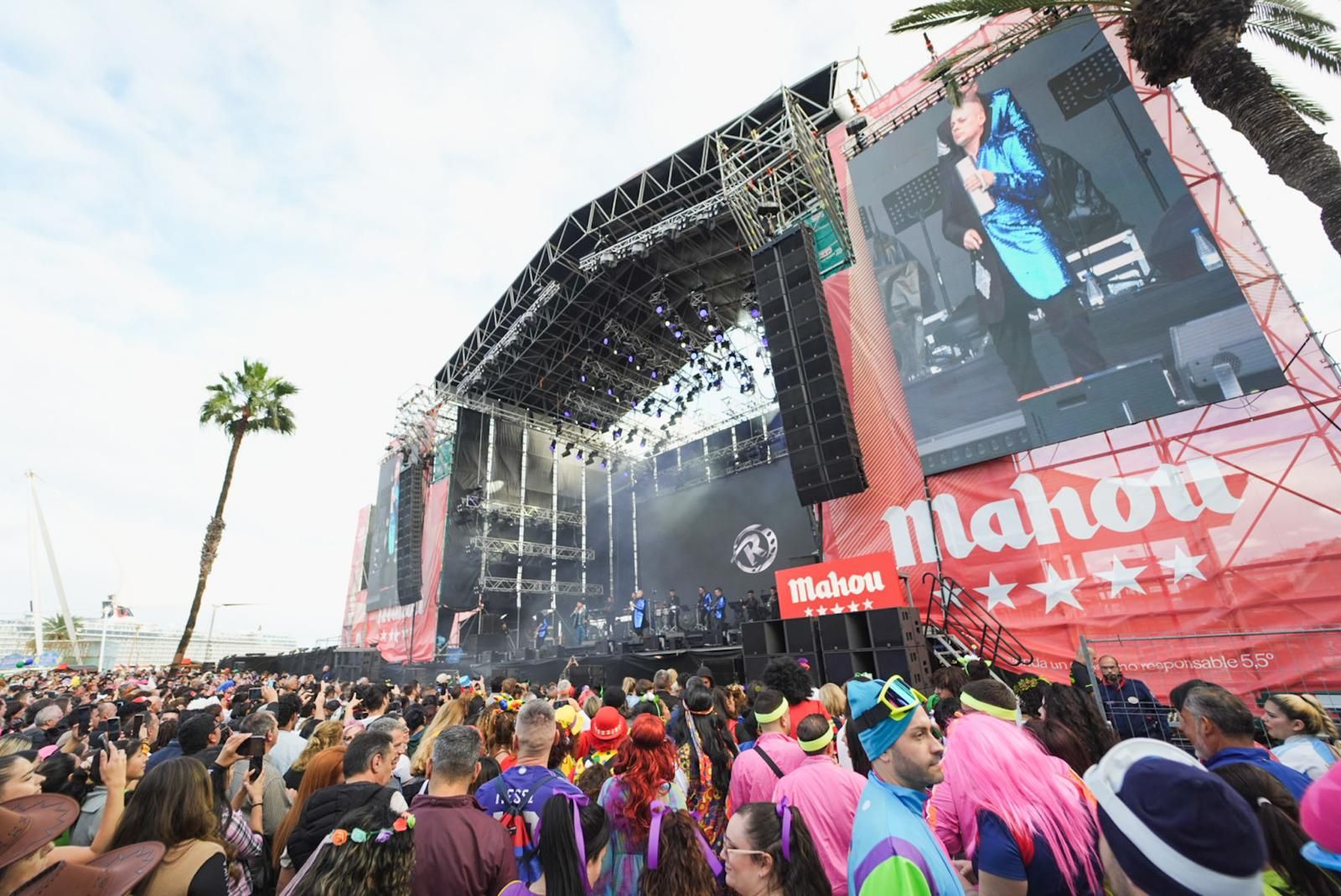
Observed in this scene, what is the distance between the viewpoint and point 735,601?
1903 cm

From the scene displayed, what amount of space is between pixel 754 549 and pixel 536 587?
34.0ft

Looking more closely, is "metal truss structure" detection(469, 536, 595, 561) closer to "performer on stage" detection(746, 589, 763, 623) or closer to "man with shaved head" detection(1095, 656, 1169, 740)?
"performer on stage" detection(746, 589, 763, 623)

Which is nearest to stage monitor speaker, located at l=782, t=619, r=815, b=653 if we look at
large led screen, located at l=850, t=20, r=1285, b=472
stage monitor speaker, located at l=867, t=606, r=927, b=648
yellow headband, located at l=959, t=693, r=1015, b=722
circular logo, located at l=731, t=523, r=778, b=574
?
stage monitor speaker, located at l=867, t=606, r=927, b=648

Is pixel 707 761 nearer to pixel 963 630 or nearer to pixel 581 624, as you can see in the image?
pixel 963 630

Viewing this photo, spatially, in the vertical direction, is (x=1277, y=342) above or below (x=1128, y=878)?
above

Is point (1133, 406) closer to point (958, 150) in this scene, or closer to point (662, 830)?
point (958, 150)

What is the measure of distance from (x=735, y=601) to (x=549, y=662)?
21.6 ft

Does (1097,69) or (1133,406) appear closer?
(1133,406)

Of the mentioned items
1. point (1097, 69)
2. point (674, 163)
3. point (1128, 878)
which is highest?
point (674, 163)

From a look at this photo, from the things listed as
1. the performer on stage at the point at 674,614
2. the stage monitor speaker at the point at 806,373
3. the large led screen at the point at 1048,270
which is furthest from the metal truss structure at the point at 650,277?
the performer on stage at the point at 674,614

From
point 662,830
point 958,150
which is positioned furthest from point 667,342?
point 662,830

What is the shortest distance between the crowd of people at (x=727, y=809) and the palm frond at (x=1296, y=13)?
9.07 metres

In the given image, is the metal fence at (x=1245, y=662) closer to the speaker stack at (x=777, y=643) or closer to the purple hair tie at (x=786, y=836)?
the speaker stack at (x=777, y=643)

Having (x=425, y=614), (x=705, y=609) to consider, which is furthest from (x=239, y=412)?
(x=705, y=609)
